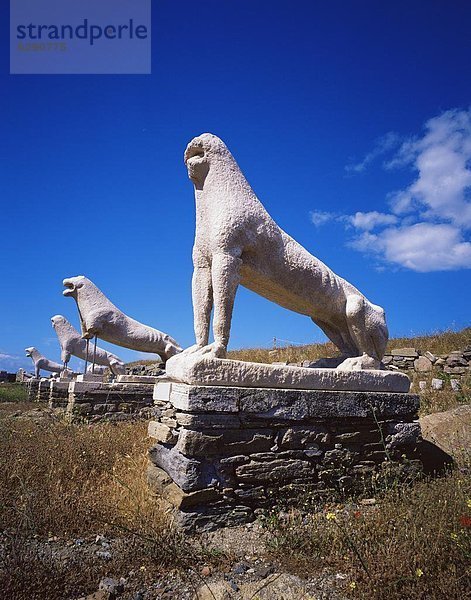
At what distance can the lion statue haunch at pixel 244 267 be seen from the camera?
381 centimetres

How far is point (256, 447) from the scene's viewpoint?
3.56 metres

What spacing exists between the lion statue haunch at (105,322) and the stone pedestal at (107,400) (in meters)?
1.14

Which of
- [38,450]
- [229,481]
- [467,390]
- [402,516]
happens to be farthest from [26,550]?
[467,390]

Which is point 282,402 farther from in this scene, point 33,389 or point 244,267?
point 33,389

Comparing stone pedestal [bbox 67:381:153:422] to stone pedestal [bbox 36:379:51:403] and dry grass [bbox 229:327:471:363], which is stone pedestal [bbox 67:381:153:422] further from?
dry grass [bbox 229:327:471:363]

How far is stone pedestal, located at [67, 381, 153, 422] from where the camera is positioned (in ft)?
26.5

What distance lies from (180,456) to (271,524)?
2.78ft

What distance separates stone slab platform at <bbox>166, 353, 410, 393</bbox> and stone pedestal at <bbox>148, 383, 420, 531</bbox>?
0.27 feet

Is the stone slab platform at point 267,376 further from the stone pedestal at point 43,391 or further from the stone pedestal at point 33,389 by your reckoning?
the stone pedestal at point 33,389

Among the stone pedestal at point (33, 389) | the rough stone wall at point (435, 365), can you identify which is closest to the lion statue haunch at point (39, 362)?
the stone pedestal at point (33, 389)

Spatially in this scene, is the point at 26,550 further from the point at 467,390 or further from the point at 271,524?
the point at 467,390

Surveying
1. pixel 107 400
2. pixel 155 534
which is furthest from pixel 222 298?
pixel 107 400

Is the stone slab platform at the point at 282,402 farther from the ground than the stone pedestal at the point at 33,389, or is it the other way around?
the stone slab platform at the point at 282,402

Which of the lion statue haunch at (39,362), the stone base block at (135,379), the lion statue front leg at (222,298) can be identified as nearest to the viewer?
the lion statue front leg at (222,298)
